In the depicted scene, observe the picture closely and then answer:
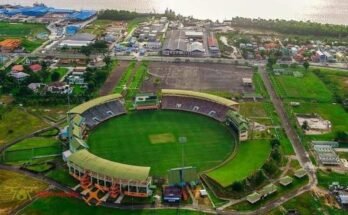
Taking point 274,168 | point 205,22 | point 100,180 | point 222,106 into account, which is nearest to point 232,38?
point 205,22

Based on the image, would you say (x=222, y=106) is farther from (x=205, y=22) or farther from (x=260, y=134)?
(x=205, y=22)

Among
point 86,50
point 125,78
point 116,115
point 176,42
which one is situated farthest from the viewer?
point 176,42

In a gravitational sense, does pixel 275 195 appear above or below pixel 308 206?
above

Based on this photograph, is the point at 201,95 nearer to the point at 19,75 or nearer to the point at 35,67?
the point at 19,75

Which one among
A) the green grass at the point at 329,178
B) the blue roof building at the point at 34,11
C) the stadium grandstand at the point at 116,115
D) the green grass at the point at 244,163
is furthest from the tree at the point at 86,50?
the green grass at the point at 329,178

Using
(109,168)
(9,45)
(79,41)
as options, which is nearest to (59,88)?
(79,41)

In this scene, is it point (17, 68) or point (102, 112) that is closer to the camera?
point (102, 112)

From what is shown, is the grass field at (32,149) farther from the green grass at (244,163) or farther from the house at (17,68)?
the house at (17,68)
